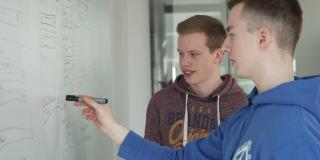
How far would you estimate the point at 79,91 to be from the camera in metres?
1.74

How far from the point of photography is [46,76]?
1.42m

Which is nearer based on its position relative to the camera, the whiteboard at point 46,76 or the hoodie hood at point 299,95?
the hoodie hood at point 299,95

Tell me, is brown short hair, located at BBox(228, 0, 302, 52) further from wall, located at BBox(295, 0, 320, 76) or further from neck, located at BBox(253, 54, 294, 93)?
wall, located at BBox(295, 0, 320, 76)

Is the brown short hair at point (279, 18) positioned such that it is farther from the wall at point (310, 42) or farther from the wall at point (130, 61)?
the wall at point (310, 42)

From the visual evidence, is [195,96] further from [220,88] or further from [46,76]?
[46,76]

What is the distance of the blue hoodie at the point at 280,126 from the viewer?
0.89 metres

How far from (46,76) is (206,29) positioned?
2.34ft

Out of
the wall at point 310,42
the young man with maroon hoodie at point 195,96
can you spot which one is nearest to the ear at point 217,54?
the young man with maroon hoodie at point 195,96

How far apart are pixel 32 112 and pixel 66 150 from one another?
1.06 ft

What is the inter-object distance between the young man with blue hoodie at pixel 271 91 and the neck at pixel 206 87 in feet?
1.57

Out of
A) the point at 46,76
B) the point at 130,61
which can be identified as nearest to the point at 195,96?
the point at 46,76

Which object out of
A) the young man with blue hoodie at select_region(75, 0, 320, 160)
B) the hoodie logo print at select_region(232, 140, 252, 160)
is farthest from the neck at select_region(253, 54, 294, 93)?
the hoodie logo print at select_region(232, 140, 252, 160)

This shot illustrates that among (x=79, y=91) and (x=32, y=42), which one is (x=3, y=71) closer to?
(x=32, y=42)

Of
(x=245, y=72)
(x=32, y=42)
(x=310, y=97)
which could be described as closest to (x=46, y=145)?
(x=32, y=42)
